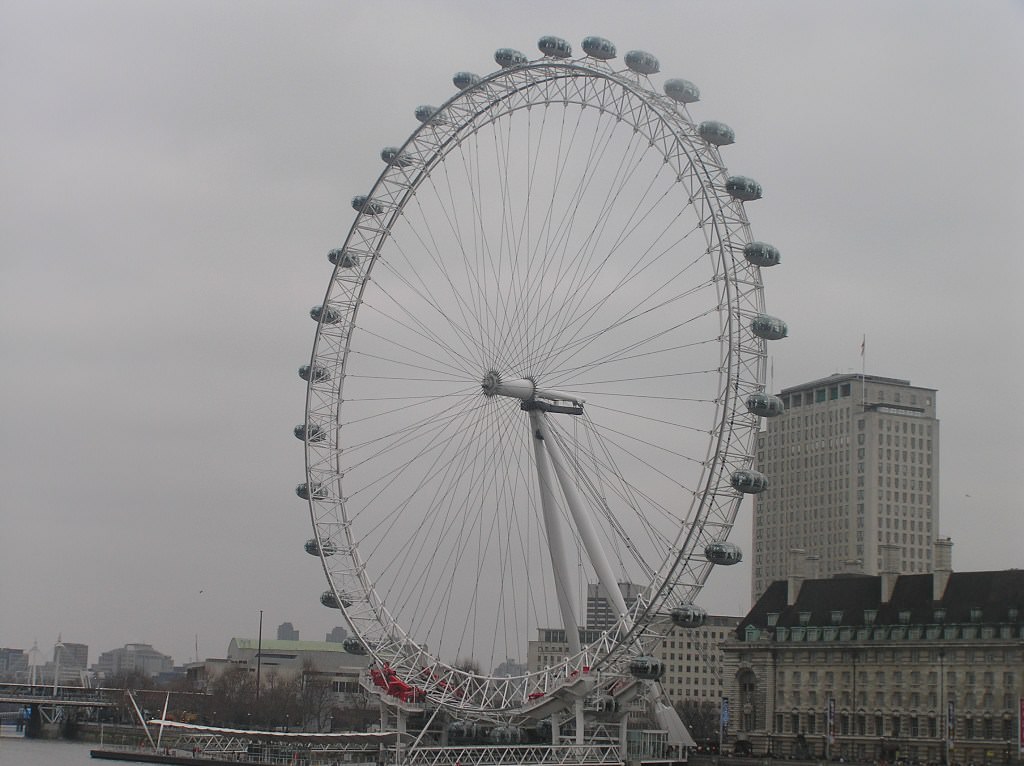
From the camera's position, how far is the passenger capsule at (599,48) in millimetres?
65188

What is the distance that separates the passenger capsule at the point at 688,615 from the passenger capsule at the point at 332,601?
20080 mm

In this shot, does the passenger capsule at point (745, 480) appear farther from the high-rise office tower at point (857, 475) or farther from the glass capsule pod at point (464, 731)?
the high-rise office tower at point (857, 475)

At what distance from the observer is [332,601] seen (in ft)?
244

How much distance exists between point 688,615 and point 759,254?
14349 mm

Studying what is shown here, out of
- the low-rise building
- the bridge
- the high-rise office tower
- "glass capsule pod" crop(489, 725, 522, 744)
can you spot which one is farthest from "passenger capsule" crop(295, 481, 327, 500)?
the high-rise office tower

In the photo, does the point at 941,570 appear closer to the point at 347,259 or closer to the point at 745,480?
the point at 745,480

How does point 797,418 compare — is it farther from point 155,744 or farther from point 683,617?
point 683,617

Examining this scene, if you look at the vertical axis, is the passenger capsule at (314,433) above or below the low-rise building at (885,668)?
above

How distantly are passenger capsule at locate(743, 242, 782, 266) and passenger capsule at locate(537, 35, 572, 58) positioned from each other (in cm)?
1288

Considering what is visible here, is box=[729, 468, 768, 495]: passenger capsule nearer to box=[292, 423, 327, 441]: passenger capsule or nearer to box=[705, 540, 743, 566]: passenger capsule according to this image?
box=[705, 540, 743, 566]: passenger capsule

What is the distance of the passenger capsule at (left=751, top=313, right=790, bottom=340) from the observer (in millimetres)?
59656

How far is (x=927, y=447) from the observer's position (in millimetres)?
173750

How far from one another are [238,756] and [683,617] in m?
41.7

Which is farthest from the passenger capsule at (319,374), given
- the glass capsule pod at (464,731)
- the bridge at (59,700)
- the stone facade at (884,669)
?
the bridge at (59,700)
